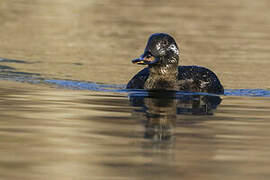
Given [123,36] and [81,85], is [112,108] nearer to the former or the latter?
[81,85]

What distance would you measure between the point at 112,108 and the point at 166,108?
77cm

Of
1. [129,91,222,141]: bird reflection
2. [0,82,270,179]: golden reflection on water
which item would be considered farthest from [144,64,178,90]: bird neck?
[0,82,270,179]: golden reflection on water

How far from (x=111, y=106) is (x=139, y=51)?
920cm

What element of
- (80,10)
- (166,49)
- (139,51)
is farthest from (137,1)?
(166,49)

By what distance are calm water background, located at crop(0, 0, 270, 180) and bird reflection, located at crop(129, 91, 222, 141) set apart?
2.6 inches

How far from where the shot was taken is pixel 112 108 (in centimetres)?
1119

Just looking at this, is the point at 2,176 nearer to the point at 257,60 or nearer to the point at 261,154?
the point at 261,154

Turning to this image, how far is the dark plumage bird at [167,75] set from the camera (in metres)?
12.9

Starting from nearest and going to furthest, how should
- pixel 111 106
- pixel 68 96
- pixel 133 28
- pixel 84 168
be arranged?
pixel 84 168 < pixel 111 106 < pixel 68 96 < pixel 133 28

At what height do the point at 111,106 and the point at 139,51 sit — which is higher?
the point at 139,51

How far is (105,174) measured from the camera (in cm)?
723

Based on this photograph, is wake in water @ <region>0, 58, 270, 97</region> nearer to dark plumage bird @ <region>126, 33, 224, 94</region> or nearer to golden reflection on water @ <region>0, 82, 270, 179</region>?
dark plumage bird @ <region>126, 33, 224, 94</region>

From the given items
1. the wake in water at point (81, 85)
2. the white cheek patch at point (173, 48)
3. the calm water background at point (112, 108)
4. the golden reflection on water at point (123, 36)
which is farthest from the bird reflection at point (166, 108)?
the golden reflection on water at point (123, 36)

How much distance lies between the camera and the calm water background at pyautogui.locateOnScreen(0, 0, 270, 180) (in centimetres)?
772
